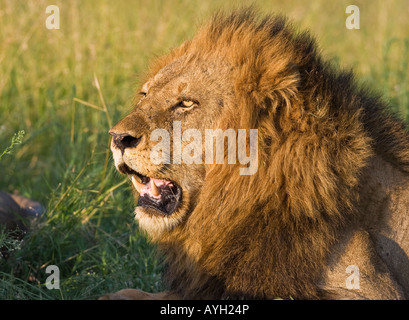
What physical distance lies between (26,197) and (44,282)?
3.39 feet

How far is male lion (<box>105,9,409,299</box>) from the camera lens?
2830 mm

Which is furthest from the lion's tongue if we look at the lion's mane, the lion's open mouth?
the lion's mane

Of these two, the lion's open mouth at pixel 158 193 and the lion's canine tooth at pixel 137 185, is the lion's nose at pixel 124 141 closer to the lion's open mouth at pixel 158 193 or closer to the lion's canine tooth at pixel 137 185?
the lion's open mouth at pixel 158 193

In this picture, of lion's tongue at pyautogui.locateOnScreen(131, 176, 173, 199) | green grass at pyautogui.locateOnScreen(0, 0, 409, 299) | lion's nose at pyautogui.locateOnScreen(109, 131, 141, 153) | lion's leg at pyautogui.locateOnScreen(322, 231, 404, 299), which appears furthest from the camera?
green grass at pyautogui.locateOnScreen(0, 0, 409, 299)

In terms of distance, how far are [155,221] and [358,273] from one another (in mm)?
874

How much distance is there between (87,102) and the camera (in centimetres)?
575

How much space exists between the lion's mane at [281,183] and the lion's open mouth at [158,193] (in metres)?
0.10

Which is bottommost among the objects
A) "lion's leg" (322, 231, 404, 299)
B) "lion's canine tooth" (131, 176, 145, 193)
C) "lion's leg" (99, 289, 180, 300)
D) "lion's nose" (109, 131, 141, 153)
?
"lion's leg" (99, 289, 180, 300)

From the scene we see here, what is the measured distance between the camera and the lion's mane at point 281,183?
111 inches

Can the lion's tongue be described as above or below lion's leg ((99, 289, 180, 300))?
above

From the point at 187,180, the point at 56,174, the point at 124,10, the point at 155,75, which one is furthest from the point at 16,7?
the point at 187,180

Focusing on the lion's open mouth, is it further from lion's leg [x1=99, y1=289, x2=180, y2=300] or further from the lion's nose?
lion's leg [x1=99, y1=289, x2=180, y2=300]

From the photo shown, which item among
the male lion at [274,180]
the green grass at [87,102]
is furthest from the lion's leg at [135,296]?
the green grass at [87,102]

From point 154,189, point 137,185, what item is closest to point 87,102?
point 137,185
